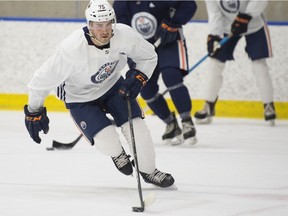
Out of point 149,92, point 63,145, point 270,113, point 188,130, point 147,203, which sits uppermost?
point 147,203

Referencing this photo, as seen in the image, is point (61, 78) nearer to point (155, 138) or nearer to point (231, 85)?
point (155, 138)

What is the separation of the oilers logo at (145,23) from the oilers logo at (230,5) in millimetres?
1068

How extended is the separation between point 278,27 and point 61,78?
3.24m

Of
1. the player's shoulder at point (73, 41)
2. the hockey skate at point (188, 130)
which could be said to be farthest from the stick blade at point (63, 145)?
the player's shoulder at point (73, 41)

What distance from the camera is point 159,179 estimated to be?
3.56m

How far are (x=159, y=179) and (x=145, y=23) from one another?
1566 mm

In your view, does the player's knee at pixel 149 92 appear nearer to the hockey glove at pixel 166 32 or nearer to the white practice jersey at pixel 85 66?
the hockey glove at pixel 166 32

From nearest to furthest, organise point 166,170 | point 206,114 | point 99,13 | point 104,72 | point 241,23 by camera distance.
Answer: point 99,13, point 104,72, point 166,170, point 241,23, point 206,114

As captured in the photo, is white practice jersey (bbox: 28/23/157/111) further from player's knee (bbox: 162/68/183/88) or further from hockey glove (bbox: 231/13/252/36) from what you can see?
hockey glove (bbox: 231/13/252/36)

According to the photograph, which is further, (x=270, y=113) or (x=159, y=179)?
(x=270, y=113)

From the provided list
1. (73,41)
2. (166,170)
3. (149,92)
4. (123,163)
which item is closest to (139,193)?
(123,163)

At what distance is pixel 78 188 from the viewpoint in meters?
3.60

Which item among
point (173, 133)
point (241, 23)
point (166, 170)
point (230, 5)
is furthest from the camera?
point (230, 5)

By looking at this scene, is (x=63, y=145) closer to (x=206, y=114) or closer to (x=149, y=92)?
(x=149, y=92)
